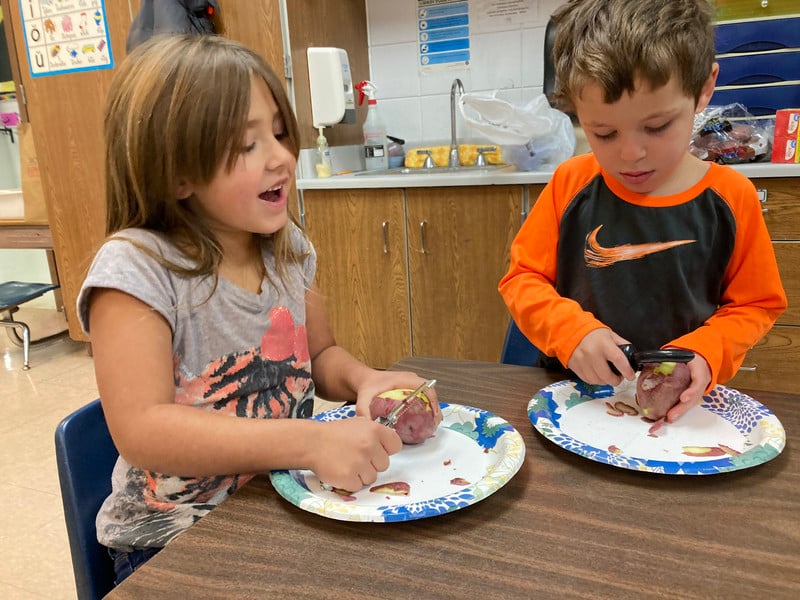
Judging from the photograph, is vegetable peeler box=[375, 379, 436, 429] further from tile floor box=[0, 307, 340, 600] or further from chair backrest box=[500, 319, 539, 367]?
tile floor box=[0, 307, 340, 600]

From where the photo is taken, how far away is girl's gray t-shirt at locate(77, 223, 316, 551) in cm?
78

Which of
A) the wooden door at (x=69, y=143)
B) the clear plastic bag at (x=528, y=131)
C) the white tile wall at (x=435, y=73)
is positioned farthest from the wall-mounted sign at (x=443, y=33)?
the wooden door at (x=69, y=143)

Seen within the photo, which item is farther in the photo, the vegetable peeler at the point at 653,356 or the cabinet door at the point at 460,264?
the cabinet door at the point at 460,264

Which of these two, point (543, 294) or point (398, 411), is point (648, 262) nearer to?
point (543, 294)

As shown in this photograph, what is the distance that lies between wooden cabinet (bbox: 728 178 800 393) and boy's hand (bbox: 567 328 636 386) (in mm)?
1357

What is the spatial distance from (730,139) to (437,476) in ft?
6.12

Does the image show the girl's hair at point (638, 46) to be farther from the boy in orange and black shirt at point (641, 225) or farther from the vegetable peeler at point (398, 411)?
the vegetable peeler at point (398, 411)

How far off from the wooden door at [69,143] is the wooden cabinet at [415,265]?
113cm

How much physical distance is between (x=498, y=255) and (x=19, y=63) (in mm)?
2519

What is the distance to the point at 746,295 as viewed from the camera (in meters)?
0.96

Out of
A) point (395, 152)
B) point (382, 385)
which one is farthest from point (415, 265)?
point (382, 385)

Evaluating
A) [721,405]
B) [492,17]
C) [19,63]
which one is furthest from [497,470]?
[19,63]

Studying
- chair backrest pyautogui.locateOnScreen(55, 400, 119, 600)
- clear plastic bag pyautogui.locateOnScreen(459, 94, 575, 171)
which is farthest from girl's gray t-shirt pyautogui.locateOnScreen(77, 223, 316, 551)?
clear plastic bag pyautogui.locateOnScreen(459, 94, 575, 171)

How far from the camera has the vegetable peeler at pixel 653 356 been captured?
0.75 m
